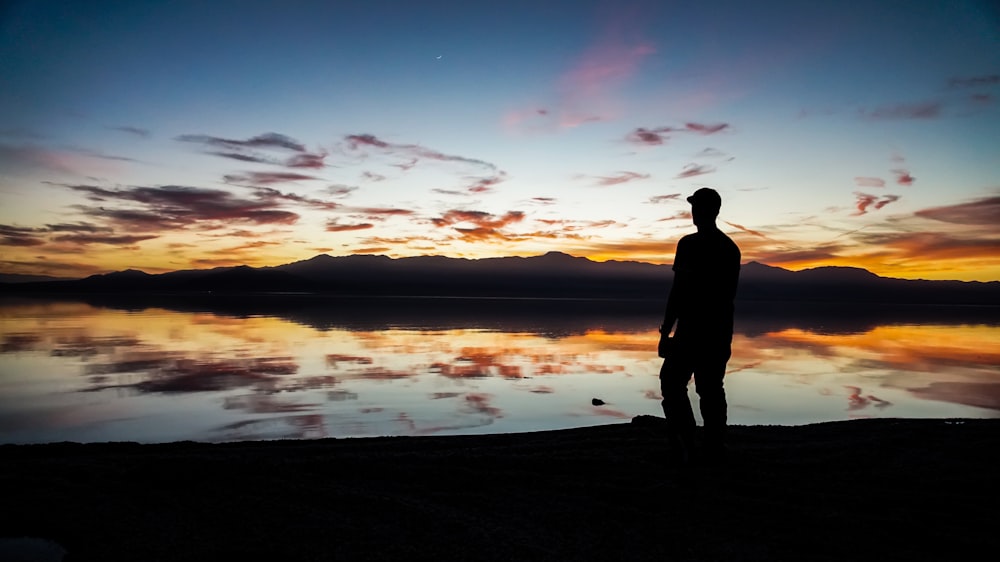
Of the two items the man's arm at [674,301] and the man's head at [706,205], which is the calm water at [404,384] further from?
the man's head at [706,205]

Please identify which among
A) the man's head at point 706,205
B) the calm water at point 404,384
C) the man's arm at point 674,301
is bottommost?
the calm water at point 404,384

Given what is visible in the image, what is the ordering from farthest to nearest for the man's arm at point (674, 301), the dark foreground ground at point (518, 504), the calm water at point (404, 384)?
the calm water at point (404, 384) < the man's arm at point (674, 301) < the dark foreground ground at point (518, 504)

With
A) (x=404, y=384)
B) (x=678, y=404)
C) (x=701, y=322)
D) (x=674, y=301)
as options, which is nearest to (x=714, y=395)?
(x=678, y=404)

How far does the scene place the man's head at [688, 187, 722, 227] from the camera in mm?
5727

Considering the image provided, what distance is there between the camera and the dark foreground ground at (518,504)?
3.94 meters

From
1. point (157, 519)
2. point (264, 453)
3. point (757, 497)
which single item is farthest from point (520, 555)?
point (264, 453)

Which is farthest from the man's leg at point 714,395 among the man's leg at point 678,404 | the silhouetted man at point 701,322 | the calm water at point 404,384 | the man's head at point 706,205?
the calm water at point 404,384

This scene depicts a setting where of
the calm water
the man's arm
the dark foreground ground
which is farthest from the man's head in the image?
the calm water

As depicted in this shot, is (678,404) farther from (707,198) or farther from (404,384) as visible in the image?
(404,384)

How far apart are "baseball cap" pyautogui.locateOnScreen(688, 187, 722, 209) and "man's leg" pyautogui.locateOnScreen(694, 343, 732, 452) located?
1296mm

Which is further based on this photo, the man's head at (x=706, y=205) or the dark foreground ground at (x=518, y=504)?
the man's head at (x=706, y=205)

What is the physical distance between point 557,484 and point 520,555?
1439mm

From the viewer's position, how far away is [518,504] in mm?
4770

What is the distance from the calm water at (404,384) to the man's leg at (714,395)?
4.58 m
